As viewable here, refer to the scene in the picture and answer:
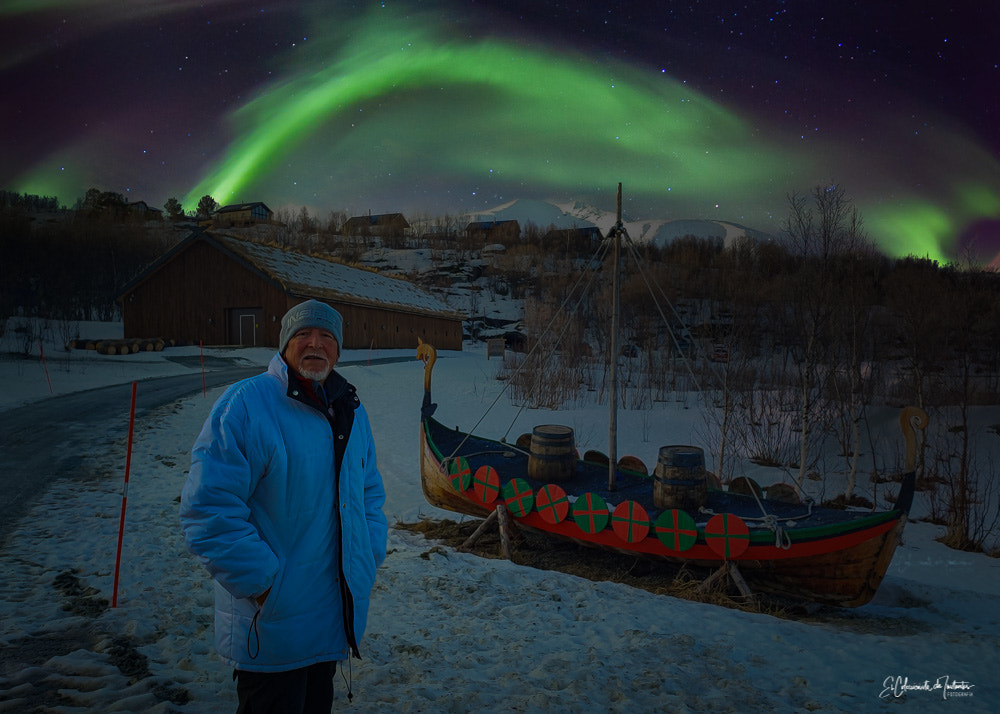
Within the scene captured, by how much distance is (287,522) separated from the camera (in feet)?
7.02

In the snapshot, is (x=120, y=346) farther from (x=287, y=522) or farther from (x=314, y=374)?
(x=287, y=522)

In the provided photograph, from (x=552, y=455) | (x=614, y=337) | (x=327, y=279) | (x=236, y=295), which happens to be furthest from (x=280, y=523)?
(x=327, y=279)

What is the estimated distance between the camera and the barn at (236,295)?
24.8 m

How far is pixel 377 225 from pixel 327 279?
2557 inches

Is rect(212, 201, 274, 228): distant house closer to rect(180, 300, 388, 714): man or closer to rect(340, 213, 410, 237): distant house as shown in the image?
rect(340, 213, 410, 237): distant house

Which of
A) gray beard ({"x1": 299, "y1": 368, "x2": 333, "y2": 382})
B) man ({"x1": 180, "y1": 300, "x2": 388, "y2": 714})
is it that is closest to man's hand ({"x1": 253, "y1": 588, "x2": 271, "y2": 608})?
man ({"x1": 180, "y1": 300, "x2": 388, "y2": 714})

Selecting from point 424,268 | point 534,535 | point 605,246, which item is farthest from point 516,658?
point 424,268

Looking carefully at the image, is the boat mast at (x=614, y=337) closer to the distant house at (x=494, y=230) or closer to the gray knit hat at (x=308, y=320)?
the gray knit hat at (x=308, y=320)

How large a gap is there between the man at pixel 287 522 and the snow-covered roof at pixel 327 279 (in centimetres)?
2320

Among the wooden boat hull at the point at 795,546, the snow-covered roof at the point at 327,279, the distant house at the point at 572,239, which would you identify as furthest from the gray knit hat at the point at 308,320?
the distant house at the point at 572,239

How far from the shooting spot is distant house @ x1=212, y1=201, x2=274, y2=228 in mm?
80431

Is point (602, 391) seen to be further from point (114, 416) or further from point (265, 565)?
point (265, 565)

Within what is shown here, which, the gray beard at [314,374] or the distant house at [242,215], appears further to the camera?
the distant house at [242,215]

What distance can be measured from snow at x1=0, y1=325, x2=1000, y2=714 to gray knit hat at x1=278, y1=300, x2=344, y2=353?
2.30 metres
